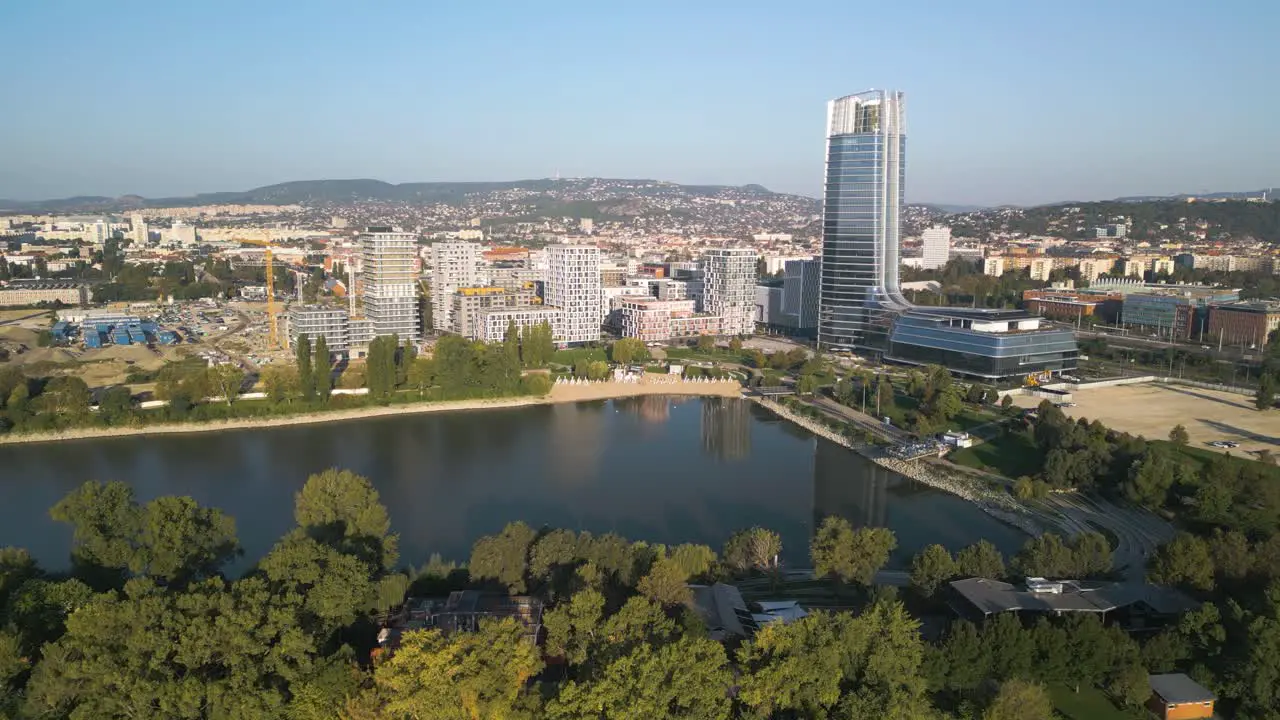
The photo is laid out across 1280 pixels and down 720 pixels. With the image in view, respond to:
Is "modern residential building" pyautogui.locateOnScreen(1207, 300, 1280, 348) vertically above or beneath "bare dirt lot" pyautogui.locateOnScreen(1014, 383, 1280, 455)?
above

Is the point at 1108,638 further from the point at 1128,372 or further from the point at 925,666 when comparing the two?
the point at 1128,372

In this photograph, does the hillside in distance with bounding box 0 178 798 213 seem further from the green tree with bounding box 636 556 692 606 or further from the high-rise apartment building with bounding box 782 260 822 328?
the green tree with bounding box 636 556 692 606

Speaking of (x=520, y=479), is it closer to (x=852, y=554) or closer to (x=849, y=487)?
(x=849, y=487)

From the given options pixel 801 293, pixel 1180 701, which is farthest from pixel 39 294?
pixel 1180 701

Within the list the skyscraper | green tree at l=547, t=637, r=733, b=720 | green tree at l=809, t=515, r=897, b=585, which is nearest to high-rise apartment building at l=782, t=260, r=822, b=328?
the skyscraper

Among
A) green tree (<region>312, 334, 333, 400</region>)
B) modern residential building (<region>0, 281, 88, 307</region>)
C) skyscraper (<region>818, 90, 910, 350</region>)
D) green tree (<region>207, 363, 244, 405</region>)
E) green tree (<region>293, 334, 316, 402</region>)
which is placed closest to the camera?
green tree (<region>207, 363, 244, 405</region>)

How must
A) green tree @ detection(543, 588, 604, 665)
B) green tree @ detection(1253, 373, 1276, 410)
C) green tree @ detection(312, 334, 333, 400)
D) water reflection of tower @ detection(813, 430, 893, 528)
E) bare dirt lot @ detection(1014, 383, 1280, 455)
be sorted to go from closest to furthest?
green tree @ detection(543, 588, 604, 665)
water reflection of tower @ detection(813, 430, 893, 528)
bare dirt lot @ detection(1014, 383, 1280, 455)
green tree @ detection(1253, 373, 1276, 410)
green tree @ detection(312, 334, 333, 400)

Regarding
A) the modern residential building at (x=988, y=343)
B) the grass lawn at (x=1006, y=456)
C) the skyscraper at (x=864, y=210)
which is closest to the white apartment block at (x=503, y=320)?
the skyscraper at (x=864, y=210)

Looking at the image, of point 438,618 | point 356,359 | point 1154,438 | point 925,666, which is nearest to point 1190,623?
point 925,666
